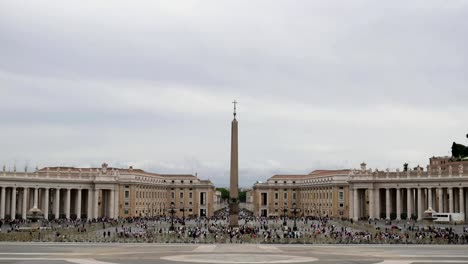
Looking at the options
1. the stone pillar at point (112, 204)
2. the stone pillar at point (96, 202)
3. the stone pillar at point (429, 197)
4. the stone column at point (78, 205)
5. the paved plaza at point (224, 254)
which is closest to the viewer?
the paved plaza at point (224, 254)

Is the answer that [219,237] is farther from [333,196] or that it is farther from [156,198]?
[156,198]

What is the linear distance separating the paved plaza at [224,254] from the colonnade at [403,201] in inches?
2191

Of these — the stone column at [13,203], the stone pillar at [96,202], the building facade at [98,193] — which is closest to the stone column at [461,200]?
the building facade at [98,193]

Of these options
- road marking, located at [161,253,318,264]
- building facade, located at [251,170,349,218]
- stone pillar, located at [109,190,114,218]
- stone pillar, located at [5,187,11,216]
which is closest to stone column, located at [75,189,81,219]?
stone pillar, located at [109,190,114,218]

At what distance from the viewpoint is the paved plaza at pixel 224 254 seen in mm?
35156

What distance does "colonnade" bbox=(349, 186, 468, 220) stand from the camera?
329 feet

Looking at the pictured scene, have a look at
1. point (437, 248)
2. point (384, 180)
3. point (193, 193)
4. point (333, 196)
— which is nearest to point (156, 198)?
point (193, 193)

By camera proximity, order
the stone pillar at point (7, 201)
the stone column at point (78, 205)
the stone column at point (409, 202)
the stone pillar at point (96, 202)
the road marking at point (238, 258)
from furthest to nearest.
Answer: the stone pillar at point (96, 202)
the stone column at point (78, 205)
the stone column at point (409, 202)
the stone pillar at point (7, 201)
the road marking at point (238, 258)

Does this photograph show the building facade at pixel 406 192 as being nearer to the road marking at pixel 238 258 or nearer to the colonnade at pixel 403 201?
the colonnade at pixel 403 201

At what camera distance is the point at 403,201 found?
11450 centimetres

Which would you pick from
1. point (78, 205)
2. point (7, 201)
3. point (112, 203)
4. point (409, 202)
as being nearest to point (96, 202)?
point (112, 203)

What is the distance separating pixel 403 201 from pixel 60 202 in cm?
5984

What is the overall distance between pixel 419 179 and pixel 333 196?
Result: 2426 cm

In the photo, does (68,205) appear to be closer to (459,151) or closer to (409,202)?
(409,202)
